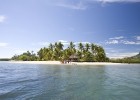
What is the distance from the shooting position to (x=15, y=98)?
14.5m

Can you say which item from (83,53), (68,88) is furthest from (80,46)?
(68,88)

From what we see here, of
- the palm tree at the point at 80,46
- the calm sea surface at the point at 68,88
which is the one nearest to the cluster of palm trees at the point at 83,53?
the palm tree at the point at 80,46

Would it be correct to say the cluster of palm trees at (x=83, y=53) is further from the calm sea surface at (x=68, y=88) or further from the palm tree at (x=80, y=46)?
the calm sea surface at (x=68, y=88)

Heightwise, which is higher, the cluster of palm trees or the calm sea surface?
the cluster of palm trees

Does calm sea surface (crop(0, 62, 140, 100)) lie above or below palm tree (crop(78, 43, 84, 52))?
below

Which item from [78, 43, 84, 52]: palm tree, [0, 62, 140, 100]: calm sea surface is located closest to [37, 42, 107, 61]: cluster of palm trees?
[78, 43, 84, 52]: palm tree

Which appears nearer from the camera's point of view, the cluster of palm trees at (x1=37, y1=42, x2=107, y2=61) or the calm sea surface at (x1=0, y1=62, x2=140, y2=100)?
the calm sea surface at (x1=0, y1=62, x2=140, y2=100)

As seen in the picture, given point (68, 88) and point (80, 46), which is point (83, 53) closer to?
point (80, 46)

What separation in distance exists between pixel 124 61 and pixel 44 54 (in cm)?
4480

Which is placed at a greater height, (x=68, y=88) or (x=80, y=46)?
(x=80, y=46)

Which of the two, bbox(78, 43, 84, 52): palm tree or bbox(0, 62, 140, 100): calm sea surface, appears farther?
bbox(78, 43, 84, 52): palm tree

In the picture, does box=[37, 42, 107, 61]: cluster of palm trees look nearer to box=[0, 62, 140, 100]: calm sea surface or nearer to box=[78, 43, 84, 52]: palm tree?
box=[78, 43, 84, 52]: palm tree

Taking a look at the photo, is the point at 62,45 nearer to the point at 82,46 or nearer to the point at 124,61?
the point at 82,46

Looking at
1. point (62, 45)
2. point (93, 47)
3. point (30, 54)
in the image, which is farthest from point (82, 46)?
point (30, 54)
